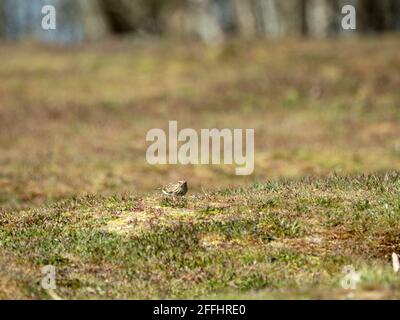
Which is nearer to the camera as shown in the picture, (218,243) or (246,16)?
(218,243)

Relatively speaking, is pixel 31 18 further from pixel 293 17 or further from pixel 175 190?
pixel 175 190

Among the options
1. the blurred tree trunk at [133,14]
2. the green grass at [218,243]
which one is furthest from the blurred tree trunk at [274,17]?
the green grass at [218,243]

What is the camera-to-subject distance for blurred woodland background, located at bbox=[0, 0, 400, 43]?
209 ft

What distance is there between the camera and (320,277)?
1198cm

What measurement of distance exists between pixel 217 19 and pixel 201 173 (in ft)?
175

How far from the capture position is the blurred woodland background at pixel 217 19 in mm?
63750

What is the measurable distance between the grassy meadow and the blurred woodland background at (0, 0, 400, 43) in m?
8.74

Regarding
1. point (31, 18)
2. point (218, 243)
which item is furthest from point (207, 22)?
point (31, 18)

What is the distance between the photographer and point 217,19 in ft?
265

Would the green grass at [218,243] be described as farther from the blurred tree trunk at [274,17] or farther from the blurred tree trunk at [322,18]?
the blurred tree trunk at [322,18]

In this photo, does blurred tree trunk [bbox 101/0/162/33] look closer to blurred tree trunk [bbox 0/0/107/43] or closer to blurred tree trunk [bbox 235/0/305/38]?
blurred tree trunk [bbox 235/0/305/38]
